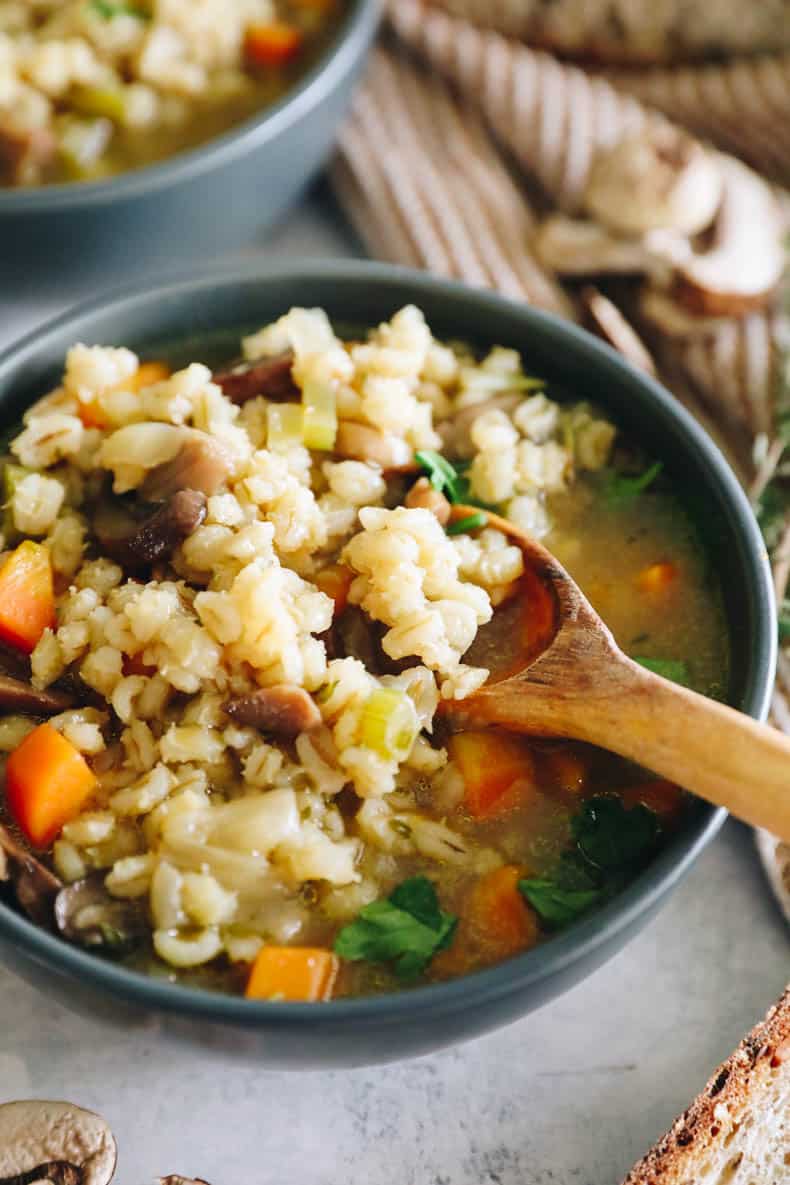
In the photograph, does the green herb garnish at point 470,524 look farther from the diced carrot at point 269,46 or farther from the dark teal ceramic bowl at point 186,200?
the diced carrot at point 269,46

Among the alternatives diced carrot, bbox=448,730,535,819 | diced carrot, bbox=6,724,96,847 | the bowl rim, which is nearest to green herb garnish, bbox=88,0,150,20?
the bowl rim

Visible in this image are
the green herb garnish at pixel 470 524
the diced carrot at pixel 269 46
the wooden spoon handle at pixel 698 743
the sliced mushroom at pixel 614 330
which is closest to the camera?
the wooden spoon handle at pixel 698 743

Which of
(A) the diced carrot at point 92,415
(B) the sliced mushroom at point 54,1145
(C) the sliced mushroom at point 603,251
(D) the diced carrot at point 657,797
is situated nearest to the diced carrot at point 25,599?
(A) the diced carrot at point 92,415

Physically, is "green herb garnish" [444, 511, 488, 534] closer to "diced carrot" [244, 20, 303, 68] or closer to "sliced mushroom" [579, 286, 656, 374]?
"sliced mushroom" [579, 286, 656, 374]

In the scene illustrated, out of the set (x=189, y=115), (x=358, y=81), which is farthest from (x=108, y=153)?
(x=358, y=81)

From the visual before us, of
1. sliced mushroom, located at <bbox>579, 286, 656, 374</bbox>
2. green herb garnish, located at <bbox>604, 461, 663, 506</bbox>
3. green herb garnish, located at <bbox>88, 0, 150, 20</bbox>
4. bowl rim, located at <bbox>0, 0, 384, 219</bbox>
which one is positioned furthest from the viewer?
green herb garnish, located at <bbox>88, 0, 150, 20</bbox>

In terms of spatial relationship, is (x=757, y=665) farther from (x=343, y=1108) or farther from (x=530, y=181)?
(x=530, y=181)
